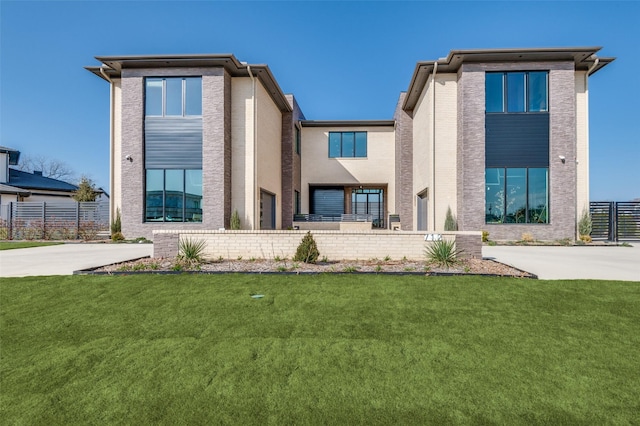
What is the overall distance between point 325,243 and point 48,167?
60988 mm

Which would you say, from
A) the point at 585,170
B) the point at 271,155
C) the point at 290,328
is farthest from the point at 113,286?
the point at 585,170

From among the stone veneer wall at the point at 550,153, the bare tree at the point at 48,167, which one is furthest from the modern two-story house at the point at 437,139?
the bare tree at the point at 48,167

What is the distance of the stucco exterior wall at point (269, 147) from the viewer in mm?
15930

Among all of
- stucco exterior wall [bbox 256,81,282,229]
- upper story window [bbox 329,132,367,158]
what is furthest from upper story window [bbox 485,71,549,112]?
stucco exterior wall [bbox 256,81,282,229]

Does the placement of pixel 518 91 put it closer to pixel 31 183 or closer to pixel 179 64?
pixel 179 64

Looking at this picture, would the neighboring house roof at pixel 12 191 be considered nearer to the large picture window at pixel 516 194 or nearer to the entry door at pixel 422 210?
the entry door at pixel 422 210

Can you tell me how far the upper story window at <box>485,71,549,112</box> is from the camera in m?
14.2

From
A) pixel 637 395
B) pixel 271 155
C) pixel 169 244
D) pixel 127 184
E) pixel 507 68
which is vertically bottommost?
pixel 637 395

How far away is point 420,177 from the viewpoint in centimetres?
1711

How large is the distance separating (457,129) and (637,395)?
1438 centimetres

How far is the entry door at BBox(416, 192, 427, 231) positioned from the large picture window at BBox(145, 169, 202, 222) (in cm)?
1208

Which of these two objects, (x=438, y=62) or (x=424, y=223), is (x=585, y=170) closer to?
(x=424, y=223)

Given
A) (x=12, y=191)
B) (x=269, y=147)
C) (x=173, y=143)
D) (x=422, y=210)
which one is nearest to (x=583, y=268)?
(x=422, y=210)

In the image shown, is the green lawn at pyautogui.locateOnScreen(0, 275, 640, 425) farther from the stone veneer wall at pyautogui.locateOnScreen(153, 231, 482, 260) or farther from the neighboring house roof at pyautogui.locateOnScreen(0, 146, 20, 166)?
the neighboring house roof at pyautogui.locateOnScreen(0, 146, 20, 166)
